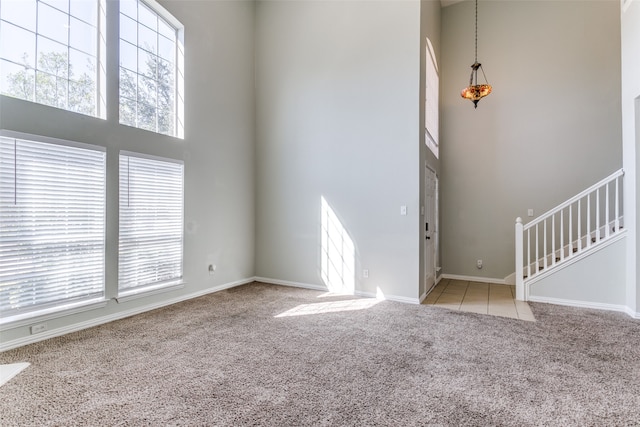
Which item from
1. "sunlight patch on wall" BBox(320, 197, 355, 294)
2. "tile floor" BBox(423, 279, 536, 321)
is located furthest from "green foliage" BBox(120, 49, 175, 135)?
"tile floor" BBox(423, 279, 536, 321)

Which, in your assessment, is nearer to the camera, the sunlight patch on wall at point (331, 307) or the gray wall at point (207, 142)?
the gray wall at point (207, 142)

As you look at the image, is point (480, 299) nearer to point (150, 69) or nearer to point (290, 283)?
point (290, 283)

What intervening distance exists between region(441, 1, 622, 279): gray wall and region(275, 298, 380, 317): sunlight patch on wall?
2.66 metres

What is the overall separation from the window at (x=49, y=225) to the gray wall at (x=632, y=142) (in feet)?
20.8

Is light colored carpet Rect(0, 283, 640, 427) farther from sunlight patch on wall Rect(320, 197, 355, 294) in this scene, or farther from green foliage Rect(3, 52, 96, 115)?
green foliage Rect(3, 52, 96, 115)

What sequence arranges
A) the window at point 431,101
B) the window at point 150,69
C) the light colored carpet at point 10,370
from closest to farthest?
the light colored carpet at point 10,370 < the window at point 150,69 < the window at point 431,101

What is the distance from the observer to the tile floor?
4156 millimetres

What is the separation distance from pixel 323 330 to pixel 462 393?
1.55m

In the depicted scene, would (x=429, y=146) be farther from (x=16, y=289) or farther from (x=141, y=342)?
(x=16, y=289)

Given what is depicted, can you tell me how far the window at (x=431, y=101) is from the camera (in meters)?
5.12

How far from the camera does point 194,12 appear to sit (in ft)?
15.3

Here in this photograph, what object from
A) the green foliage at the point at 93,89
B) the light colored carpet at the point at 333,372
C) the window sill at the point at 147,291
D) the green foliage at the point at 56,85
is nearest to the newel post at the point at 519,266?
the light colored carpet at the point at 333,372

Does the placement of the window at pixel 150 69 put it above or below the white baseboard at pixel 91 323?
above

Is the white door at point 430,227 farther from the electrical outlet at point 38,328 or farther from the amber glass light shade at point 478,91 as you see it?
the electrical outlet at point 38,328
